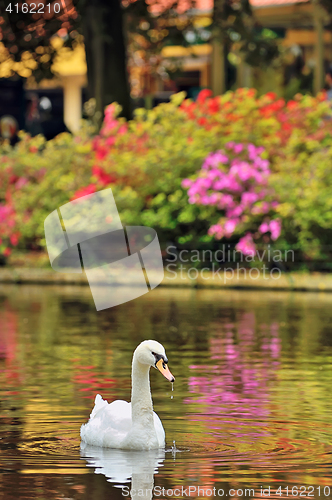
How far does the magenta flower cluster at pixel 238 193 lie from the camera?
92.0 feet

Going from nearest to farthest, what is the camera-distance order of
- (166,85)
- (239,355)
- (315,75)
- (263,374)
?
(263,374), (239,355), (315,75), (166,85)

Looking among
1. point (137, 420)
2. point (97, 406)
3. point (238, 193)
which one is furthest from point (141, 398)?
point (238, 193)

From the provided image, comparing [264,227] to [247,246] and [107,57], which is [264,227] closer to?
[247,246]

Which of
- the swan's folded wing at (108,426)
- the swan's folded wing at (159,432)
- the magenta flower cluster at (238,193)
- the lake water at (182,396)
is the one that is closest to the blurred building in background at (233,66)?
the magenta flower cluster at (238,193)

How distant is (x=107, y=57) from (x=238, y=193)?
6.09 metres

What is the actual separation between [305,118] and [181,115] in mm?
2666

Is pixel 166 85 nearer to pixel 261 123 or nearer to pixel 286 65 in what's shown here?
pixel 286 65

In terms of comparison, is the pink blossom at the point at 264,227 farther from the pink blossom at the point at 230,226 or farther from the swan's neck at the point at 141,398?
the swan's neck at the point at 141,398

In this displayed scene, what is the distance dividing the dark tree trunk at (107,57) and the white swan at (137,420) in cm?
2302

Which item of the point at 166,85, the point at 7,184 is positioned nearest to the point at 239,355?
the point at 7,184

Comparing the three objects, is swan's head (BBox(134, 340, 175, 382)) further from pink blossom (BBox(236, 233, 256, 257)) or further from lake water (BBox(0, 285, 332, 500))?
pink blossom (BBox(236, 233, 256, 257))

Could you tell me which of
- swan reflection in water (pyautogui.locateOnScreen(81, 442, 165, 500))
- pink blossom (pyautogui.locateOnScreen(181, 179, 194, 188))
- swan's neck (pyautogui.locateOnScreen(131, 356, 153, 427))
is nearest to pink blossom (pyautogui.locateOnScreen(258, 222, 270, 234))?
pink blossom (pyautogui.locateOnScreen(181, 179, 194, 188))

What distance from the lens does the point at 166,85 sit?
169 ft

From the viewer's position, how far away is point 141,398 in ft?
31.6
